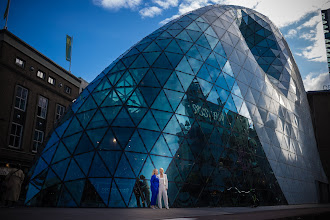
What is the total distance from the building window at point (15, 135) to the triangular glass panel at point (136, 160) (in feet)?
83.6

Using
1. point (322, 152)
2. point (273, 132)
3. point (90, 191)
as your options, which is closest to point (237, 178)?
point (273, 132)

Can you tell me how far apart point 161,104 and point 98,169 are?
17.4ft

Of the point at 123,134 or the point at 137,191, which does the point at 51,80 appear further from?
the point at 137,191

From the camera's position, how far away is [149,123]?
15086 millimetres

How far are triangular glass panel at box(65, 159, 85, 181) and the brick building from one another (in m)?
19.6

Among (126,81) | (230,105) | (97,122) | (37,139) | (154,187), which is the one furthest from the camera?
(37,139)

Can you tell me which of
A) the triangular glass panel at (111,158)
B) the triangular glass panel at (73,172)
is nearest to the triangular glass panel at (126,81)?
the triangular glass panel at (111,158)

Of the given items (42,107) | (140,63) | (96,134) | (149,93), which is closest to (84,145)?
(96,134)

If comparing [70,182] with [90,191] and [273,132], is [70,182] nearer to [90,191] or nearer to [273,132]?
[90,191]

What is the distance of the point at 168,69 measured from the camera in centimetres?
1777

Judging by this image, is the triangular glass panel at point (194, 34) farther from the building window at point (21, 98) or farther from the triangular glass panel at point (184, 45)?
the building window at point (21, 98)

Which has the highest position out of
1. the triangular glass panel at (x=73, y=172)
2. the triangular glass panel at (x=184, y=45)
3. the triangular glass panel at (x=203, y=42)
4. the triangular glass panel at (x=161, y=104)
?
the triangular glass panel at (x=203, y=42)

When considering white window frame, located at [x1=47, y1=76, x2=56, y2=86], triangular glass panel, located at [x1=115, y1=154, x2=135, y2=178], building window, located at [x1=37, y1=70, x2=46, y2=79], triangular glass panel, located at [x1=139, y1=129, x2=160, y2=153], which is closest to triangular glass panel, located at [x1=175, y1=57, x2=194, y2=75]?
triangular glass panel, located at [x1=139, y1=129, x2=160, y2=153]

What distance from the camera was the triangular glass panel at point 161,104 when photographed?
1583 cm
